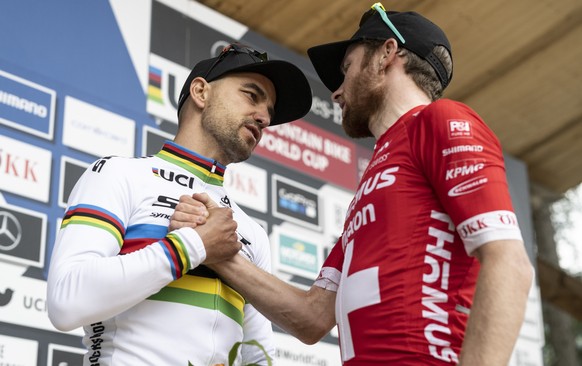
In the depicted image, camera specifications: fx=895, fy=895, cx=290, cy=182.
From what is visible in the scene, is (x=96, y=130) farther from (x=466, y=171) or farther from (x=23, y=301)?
(x=466, y=171)

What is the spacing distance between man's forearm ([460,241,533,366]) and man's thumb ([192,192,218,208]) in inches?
24.7

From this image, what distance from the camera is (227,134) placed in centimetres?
206

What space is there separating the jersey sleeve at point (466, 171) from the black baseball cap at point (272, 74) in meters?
0.63

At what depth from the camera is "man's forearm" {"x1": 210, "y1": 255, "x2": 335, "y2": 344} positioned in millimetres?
1854

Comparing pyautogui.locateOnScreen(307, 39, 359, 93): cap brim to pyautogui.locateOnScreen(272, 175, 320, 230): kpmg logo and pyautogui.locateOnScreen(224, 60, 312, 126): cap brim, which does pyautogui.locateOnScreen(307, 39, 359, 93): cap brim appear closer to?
pyautogui.locateOnScreen(224, 60, 312, 126): cap brim

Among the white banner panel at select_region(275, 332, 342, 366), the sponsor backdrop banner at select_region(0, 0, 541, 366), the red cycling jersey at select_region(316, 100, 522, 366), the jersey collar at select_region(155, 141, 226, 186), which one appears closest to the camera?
the red cycling jersey at select_region(316, 100, 522, 366)

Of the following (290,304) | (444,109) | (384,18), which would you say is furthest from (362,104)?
(290,304)

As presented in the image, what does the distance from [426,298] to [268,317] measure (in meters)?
0.50

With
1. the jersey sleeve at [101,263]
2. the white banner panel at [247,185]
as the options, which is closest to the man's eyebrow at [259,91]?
the jersey sleeve at [101,263]

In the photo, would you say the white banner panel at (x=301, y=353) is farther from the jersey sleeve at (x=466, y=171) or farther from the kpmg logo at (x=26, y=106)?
the jersey sleeve at (x=466, y=171)

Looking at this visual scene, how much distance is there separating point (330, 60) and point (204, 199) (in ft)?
1.57

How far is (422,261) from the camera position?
151 centimetres

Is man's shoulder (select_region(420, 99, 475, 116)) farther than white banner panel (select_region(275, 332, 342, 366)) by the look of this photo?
No

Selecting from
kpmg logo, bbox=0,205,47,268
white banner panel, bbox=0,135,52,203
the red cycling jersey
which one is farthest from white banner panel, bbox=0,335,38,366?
the red cycling jersey
